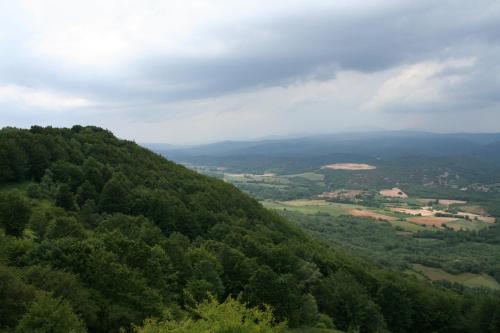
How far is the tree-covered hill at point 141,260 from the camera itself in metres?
24.5

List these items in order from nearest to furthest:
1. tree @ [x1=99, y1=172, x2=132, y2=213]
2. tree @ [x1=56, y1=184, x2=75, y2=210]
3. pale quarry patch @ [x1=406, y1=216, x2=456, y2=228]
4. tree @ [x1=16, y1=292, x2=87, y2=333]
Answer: tree @ [x1=16, y1=292, x2=87, y2=333] → tree @ [x1=56, y1=184, x2=75, y2=210] → tree @ [x1=99, y1=172, x2=132, y2=213] → pale quarry patch @ [x1=406, y1=216, x2=456, y2=228]

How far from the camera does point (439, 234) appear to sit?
15675 centimetres

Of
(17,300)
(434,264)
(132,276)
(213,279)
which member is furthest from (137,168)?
(434,264)

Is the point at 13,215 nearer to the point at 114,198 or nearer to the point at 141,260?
the point at 141,260

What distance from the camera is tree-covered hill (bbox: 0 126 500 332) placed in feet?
80.5

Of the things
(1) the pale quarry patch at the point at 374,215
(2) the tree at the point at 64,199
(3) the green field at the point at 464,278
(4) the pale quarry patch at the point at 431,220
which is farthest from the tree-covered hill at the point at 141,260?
(1) the pale quarry patch at the point at 374,215

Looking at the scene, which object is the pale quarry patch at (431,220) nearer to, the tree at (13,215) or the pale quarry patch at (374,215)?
the pale quarry patch at (374,215)

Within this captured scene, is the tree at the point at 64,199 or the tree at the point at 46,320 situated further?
the tree at the point at 64,199

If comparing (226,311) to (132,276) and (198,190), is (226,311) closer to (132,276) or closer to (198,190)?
(132,276)

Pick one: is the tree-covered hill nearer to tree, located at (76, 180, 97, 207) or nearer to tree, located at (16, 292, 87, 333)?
tree, located at (16, 292, 87, 333)

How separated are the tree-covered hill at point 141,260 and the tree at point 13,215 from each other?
0.08 metres

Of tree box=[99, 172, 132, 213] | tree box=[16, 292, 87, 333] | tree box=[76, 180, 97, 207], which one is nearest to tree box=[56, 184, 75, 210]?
tree box=[76, 180, 97, 207]

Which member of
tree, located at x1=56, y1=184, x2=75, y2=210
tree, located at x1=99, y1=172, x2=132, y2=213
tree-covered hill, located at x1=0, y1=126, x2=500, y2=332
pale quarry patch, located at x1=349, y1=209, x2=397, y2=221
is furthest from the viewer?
pale quarry patch, located at x1=349, y1=209, x2=397, y2=221

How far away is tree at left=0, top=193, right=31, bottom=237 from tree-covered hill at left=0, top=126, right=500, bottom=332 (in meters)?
0.08
